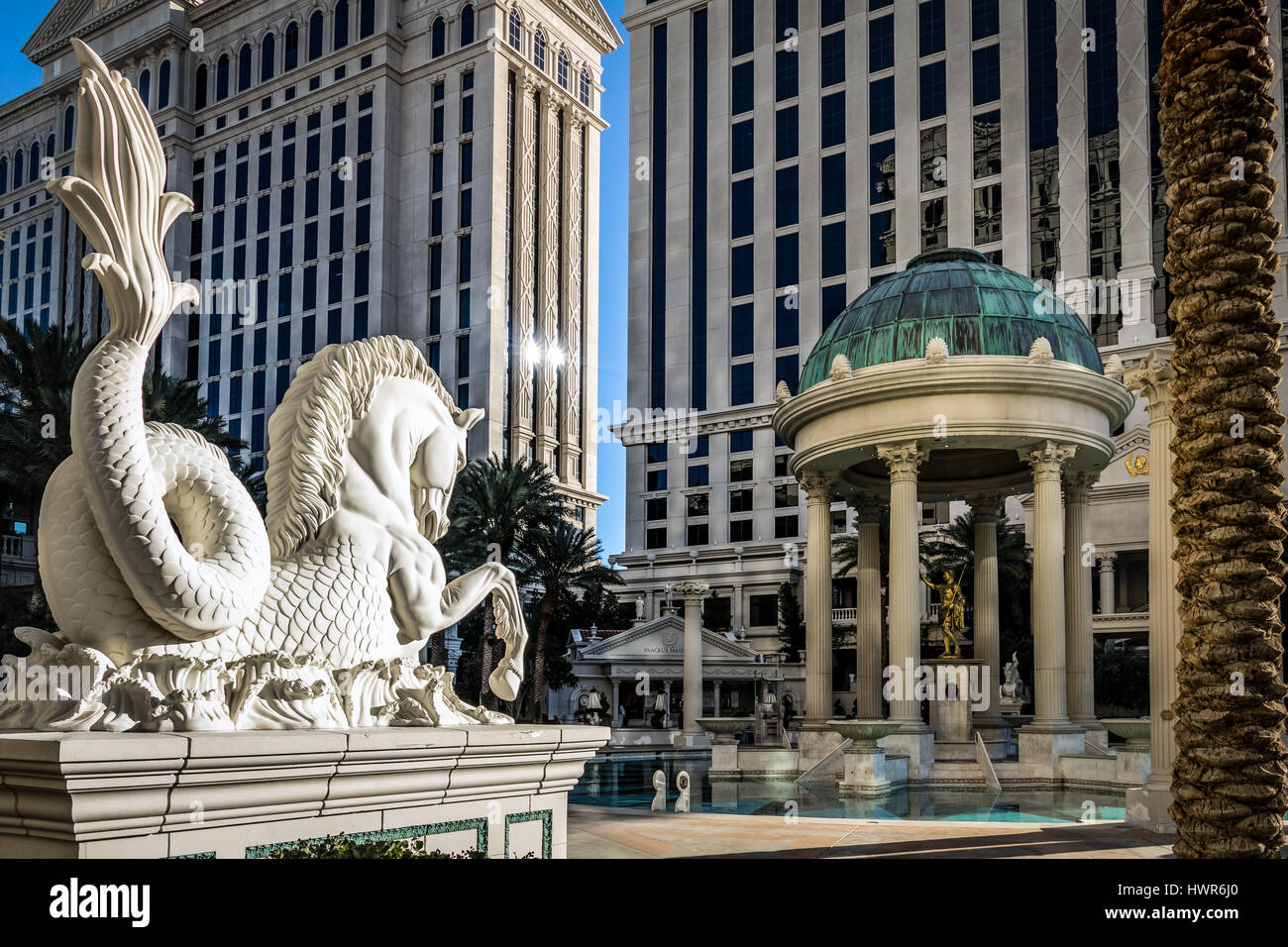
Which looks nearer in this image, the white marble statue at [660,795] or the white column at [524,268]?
the white marble statue at [660,795]

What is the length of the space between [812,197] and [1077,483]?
54680 mm

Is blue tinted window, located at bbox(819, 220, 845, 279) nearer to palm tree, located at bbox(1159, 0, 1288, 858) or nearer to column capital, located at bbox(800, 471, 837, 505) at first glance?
column capital, located at bbox(800, 471, 837, 505)

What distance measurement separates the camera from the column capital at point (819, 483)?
28.8 m

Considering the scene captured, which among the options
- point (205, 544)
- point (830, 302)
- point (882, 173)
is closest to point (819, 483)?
point (205, 544)

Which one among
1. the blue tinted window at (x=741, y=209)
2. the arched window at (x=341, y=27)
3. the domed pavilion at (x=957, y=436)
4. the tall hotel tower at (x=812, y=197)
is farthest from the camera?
the arched window at (x=341, y=27)

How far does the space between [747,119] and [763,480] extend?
85.8 feet

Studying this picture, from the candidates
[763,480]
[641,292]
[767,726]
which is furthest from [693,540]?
[767,726]

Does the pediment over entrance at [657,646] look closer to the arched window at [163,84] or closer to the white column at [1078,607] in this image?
the white column at [1078,607]

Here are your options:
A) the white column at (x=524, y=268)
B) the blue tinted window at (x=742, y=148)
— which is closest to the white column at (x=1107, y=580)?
the blue tinted window at (x=742, y=148)

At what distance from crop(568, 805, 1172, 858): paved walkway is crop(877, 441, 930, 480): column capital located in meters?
9.26

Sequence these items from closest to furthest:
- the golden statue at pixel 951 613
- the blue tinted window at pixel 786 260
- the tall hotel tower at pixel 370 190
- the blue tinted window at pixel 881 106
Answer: the golden statue at pixel 951 613 < the blue tinted window at pixel 881 106 < the blue tinted window at pixel 786 260 < the tall hotel tower at pixel 370 190

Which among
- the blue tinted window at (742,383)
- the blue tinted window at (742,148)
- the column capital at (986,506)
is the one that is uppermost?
the blue tinted window at (742,148)

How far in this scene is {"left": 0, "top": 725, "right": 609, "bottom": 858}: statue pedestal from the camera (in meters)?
4.19

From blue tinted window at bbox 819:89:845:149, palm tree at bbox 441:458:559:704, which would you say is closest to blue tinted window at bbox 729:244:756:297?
blue tinted window at bbox 819:89:845:149
